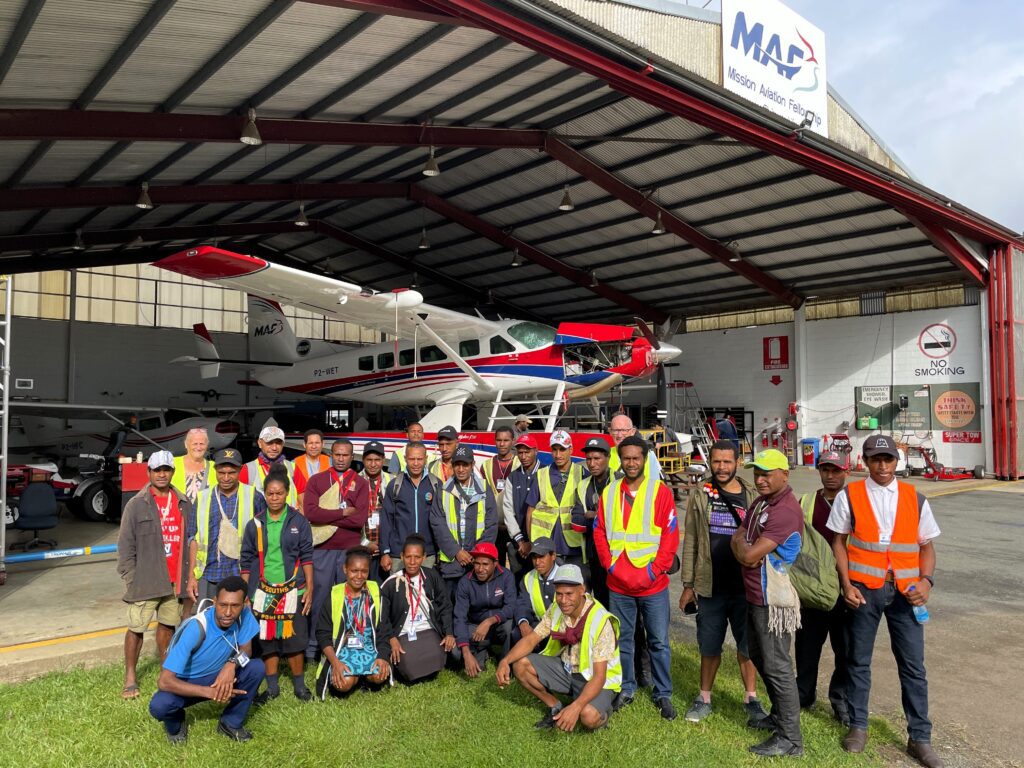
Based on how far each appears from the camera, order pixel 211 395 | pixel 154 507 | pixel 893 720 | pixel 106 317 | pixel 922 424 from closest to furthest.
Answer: pixel 893 720
pixel 154 507
pixel 922 424
pixel 211 395
pixel 106 317

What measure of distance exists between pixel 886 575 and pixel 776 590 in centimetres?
64

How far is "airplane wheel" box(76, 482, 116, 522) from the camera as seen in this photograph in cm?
1156

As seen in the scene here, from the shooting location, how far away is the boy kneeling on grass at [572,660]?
3830 millimetres

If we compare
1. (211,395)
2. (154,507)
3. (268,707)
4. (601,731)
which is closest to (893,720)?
(601,731)

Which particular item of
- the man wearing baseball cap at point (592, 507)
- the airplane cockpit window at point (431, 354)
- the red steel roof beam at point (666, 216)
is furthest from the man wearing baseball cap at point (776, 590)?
the red steel roof beam at point (666, 216)

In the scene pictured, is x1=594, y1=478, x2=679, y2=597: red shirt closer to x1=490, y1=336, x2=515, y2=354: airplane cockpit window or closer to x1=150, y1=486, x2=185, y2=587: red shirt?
x1=150, y1=486, x2=185, y2=587: red shirt

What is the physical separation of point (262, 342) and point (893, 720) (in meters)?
19.1

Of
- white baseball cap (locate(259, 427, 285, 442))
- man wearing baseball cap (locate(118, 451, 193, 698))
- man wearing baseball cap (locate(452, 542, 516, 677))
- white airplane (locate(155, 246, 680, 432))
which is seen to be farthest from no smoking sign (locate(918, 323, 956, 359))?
man wearing baseball cap (locate(118, 451, 193, 698))

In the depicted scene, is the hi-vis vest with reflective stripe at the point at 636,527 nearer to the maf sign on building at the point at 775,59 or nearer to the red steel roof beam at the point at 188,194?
the maf sign on building at the point at 775,59

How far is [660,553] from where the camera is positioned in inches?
163

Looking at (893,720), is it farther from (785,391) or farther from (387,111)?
(785,391)

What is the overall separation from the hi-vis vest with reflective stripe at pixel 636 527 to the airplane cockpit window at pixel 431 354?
1131 cm

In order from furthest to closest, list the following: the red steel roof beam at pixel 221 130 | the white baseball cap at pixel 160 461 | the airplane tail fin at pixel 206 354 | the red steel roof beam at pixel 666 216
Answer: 1. the airplane tail fin at pixel 206 354
2. the red steel roof beam at pixel 666 216
3. the red steel roof beam at pixel 221 130
4. the white baseball cap at pixel 160 461

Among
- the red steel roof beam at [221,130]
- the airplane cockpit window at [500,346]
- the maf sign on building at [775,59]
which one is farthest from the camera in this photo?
the airplane cockpit window at [500,346]
